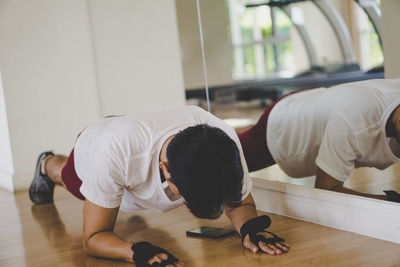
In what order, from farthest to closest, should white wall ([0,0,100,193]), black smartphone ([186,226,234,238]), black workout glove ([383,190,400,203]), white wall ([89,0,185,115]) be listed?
white wall ([89,0,185,115]) < white wall ([0,0,100,193]) < black smartphone ([186,226,234,238]) < black workout glove ([383,190,400,203])

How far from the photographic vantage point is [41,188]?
3.47 m

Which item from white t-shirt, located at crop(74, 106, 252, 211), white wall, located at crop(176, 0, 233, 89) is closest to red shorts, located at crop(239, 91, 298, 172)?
white wall, located at crop(176, 0, 233, 89)

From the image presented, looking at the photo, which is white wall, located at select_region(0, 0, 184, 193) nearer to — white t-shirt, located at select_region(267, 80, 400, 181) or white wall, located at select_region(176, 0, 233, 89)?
white wall, located at select_region(176, 0, 233, 89)

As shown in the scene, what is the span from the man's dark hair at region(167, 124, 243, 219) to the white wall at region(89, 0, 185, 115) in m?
2.72

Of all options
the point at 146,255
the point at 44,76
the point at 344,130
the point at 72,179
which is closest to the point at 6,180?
the point at 44,76

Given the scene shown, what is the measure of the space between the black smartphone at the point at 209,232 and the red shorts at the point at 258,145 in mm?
647

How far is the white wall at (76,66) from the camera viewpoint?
4230 mm

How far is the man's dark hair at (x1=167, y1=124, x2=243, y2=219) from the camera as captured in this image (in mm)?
1746

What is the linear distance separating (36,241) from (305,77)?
1.65 metres

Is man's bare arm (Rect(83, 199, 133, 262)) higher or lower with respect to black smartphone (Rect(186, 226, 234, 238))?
higher

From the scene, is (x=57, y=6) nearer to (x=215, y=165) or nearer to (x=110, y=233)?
(x=110, y=233)

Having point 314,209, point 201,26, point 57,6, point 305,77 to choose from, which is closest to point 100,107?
point 57,6

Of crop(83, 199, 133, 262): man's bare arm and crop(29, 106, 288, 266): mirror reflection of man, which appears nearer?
crop(29, 106, 288, 266): mirror reflection of man

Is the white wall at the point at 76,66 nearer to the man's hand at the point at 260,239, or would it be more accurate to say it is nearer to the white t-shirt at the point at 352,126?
the white t-shirt at the point at 352,126
